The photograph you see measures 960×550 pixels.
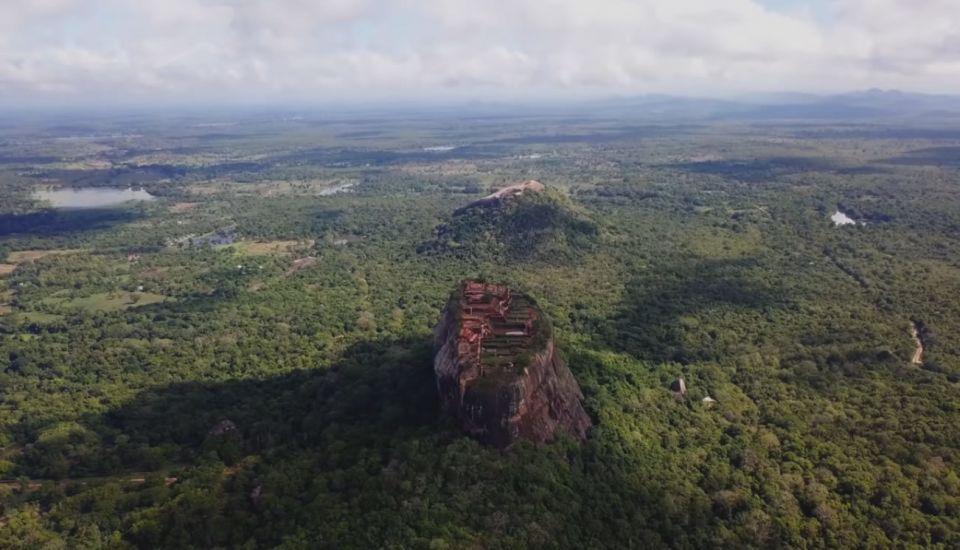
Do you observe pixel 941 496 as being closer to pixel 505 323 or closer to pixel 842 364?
pixel 842 364

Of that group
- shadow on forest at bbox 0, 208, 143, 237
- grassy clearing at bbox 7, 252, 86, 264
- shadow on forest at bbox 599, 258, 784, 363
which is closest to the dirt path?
shadow on forest at bbox 599, 258, 784, 363

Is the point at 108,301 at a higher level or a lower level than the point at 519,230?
lower

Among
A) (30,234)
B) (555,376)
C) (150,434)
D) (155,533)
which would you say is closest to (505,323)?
(555,376)

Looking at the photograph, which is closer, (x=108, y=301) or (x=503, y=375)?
(x=503, y=375)

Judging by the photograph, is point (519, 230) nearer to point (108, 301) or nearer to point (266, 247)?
point (266, 247)

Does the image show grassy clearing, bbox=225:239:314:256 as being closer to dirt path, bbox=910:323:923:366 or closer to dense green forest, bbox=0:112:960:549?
dense green forest, bbox=0:112:960:549

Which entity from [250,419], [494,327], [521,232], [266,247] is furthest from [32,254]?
[494,327]
